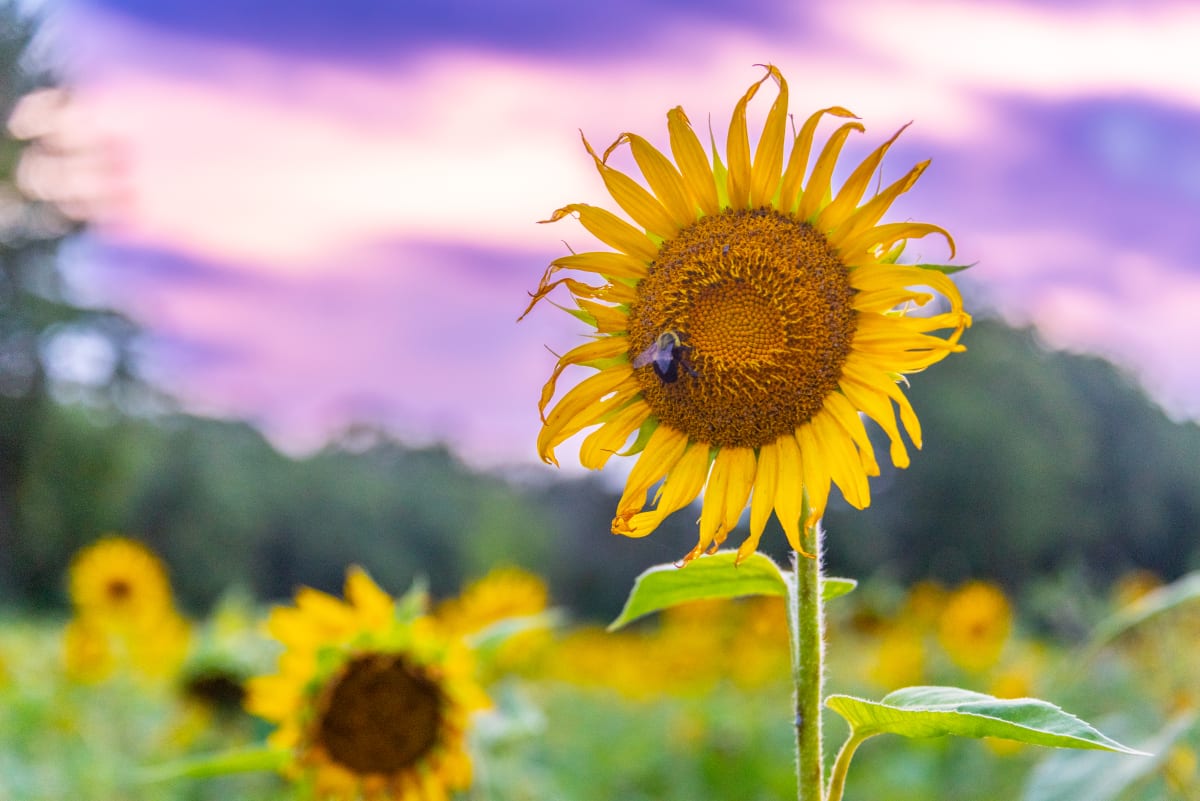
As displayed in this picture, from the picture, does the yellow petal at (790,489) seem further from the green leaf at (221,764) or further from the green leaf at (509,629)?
the green leaf at (221,764)

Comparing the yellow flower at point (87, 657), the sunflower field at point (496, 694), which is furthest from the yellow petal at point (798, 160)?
the yellow flower at point (87, 657)

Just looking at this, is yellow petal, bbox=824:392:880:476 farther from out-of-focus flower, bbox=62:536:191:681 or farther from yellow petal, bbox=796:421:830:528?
out-of-focus flower, bbox=62:536:191:681

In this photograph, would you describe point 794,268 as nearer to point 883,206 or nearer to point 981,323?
point 883,206

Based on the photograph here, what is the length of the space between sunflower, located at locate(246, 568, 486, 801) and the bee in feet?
3.90

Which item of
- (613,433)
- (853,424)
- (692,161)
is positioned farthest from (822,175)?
(613,433)

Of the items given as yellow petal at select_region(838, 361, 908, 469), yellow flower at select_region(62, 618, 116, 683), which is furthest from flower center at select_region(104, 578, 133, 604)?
yellow petal at select_region(838, 361, 908, 469)

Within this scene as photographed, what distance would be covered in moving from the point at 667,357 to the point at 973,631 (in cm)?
397

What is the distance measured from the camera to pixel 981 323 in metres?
13.8

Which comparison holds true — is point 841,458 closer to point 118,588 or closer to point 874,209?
point 874,209

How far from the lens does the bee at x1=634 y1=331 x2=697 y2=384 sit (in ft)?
3.99

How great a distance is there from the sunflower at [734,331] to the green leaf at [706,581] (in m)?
0.03

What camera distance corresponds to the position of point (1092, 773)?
1.56 m

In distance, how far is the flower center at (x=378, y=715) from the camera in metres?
2.25

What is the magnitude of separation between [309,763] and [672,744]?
3.52 m
